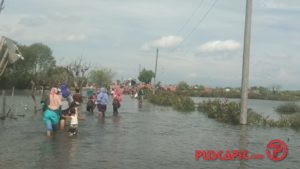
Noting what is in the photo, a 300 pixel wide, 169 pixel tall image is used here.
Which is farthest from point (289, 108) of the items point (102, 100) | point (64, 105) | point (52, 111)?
point (52, 111)

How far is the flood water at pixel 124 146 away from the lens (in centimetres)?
1350

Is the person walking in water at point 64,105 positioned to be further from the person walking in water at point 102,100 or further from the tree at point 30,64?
the tree at point 30,64

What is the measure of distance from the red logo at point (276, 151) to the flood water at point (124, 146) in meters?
0.24

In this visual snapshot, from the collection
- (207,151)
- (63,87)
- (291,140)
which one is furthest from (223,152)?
(63,87)

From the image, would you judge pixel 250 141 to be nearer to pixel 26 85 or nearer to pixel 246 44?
pixel 246 44

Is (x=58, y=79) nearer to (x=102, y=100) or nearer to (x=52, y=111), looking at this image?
(x=102, y=100)

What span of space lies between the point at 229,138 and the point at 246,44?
7551mm

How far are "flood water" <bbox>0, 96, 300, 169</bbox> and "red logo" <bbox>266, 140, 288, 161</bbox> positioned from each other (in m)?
0.24

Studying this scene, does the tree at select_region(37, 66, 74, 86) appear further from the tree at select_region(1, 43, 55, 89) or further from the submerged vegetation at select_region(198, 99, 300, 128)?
the tree at select_region(1, 43, 55, 89)

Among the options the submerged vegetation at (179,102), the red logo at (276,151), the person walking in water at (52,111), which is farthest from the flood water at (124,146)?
the submerged vegetation at (179,102)

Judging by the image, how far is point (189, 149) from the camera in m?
16.9

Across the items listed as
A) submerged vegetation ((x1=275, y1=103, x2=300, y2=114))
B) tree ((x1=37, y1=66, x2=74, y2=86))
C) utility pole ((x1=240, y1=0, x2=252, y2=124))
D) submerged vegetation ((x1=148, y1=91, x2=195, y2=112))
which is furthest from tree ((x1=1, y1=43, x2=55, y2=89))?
utility pole ((x1=240, y1=0, x2=252, y2=124))

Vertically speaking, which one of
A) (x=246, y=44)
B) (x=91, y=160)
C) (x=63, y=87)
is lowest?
(x=91, y=160)

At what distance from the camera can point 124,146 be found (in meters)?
16.9
